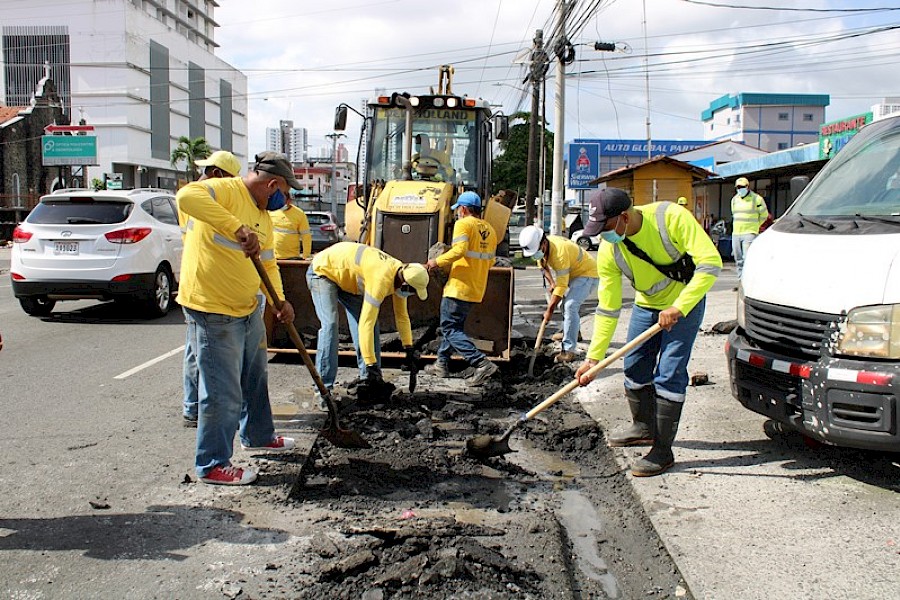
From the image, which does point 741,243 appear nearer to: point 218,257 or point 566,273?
point 566,273

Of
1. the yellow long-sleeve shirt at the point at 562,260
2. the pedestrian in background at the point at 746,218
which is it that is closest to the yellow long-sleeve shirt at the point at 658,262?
the yellow long-sleeve shirt at the point at 562,260

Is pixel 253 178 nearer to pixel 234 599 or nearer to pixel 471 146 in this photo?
pixel 234 599

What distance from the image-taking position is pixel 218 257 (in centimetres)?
441

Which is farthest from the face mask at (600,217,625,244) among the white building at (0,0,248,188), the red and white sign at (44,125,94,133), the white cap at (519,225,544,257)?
the white building at (0,0,248,188)

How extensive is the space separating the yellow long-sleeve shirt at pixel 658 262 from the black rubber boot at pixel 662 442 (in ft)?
1.75

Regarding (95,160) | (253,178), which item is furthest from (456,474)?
(95,160)

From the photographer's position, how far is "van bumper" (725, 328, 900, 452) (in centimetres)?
391

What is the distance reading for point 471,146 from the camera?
32.6 ft

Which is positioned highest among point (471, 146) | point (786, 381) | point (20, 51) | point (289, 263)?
point (20, 51)

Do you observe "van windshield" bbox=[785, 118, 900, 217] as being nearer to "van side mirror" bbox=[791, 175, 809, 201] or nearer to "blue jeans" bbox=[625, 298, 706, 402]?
"van side mirror" bbox=[791, 175, 809, 201]

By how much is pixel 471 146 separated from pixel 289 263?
123 inches

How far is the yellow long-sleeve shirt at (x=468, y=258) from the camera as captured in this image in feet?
24.2

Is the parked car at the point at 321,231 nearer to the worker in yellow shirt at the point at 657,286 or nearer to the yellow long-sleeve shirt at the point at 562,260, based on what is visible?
the yellow long-sleeve shirt at the point at 562,260

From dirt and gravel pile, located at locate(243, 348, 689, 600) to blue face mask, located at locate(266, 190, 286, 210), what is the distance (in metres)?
1.64
